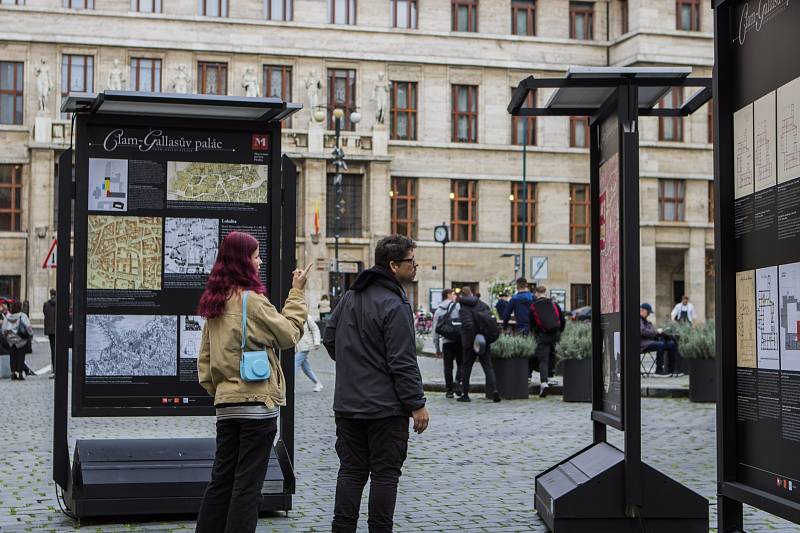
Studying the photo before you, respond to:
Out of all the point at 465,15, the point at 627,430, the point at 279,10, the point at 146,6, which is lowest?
the point at 627,430

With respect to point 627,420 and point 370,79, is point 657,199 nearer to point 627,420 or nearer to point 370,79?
point 370,79

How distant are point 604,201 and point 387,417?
7.97ft

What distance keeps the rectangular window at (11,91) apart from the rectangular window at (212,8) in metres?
8.16

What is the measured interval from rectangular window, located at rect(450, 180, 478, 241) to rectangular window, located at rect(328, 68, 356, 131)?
583cm

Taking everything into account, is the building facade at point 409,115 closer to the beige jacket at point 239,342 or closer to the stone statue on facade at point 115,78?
the stone statue on facade at point 115,78

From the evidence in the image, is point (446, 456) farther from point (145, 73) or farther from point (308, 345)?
point (145, 73)

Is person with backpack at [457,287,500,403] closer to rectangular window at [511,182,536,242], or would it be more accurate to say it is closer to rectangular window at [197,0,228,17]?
rectangular window at [197,0,228,17]

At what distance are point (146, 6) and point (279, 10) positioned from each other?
5884 millimetres

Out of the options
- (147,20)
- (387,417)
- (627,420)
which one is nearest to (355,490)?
(387,417)

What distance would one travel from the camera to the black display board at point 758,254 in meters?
4.59

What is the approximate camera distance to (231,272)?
6.35m

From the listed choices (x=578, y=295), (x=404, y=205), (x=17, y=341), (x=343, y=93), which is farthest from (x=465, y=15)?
(x=17, y=341)

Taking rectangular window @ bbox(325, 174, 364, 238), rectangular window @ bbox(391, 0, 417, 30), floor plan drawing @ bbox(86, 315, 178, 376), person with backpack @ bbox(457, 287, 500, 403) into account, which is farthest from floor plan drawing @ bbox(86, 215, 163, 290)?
rectangular window @ bbox(391, 0, 417, 30)

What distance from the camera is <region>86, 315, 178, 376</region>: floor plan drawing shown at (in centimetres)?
821
